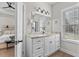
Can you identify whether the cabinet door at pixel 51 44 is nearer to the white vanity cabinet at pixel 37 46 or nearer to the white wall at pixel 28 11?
the white vanity cabinet at pixel 37 46

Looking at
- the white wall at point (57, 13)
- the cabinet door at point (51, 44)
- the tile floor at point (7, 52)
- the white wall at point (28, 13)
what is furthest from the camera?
the white wall at point (57, 13)

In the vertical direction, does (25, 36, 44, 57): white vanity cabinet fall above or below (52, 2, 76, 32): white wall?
below

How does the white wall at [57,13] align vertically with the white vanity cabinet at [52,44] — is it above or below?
above

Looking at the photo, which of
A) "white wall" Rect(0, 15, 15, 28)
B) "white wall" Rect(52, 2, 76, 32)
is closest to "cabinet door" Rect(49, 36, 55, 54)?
"white wall" Rect(52, 2, 76, 32)

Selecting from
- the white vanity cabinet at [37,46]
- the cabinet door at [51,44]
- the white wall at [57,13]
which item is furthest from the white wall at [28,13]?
the cabinet door at [51,44]

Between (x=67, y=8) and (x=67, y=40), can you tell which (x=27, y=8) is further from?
(x=67, y=40)

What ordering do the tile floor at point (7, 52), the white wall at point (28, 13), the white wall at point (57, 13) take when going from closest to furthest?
the tile floor at point (7, 52), the white wall at point (28, 13), the white wall at point (57, 13)

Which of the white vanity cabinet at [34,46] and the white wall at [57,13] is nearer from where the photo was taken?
the white vanity cabinet at [34,46]

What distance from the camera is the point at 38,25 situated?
2.43 meters

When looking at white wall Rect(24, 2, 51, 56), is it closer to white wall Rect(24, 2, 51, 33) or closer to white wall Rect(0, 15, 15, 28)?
white wall Rect(24, 2, 51, 33)

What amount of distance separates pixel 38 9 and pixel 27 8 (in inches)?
14.2

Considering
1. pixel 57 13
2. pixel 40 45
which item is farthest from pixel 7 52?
pixel 57 13

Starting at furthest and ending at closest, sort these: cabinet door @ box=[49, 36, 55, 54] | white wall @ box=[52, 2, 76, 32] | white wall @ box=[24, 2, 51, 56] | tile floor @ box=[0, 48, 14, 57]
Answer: white wall @ box=[52, 2, 76, 32] < cabinet door @ box=[49, 36, 55, 54] < white wall @ box=[24, 2, 51, 56] < tile floor @ box=[0, 48, 14, 57]

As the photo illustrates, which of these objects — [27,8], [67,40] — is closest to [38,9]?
[27,8]
